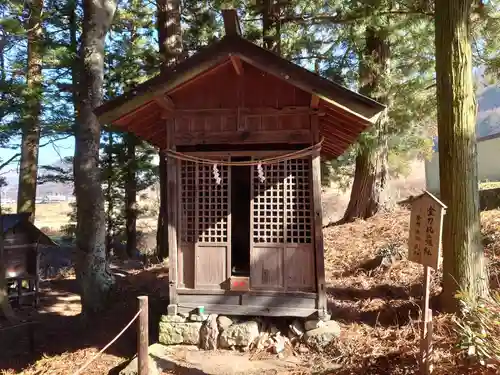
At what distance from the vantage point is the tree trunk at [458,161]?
554 centimetres

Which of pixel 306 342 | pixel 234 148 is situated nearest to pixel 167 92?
pixel 234 148

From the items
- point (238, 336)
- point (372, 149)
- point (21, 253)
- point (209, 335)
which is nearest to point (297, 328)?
point (238, 336)

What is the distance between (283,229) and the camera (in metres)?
6.07

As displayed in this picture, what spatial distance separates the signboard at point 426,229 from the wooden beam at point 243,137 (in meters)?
1.86

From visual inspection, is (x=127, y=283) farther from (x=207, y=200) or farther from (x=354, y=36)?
(x=354, y=36)

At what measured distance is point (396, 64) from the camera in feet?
40.4

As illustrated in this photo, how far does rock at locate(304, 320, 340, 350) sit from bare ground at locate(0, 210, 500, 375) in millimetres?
95

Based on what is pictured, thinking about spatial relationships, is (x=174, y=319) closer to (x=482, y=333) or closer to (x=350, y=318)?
(x=350, y=318)

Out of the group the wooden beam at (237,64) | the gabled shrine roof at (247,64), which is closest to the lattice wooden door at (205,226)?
the gabled shrine roof at (247,64)

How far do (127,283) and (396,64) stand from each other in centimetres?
975

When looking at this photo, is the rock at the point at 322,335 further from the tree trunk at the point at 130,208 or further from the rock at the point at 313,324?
the tree trunk at the point at 130,208

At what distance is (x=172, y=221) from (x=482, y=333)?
413 cm

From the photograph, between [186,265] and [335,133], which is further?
[335,133]

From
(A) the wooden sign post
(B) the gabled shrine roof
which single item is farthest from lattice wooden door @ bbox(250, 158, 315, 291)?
(A) the wooden sign post
